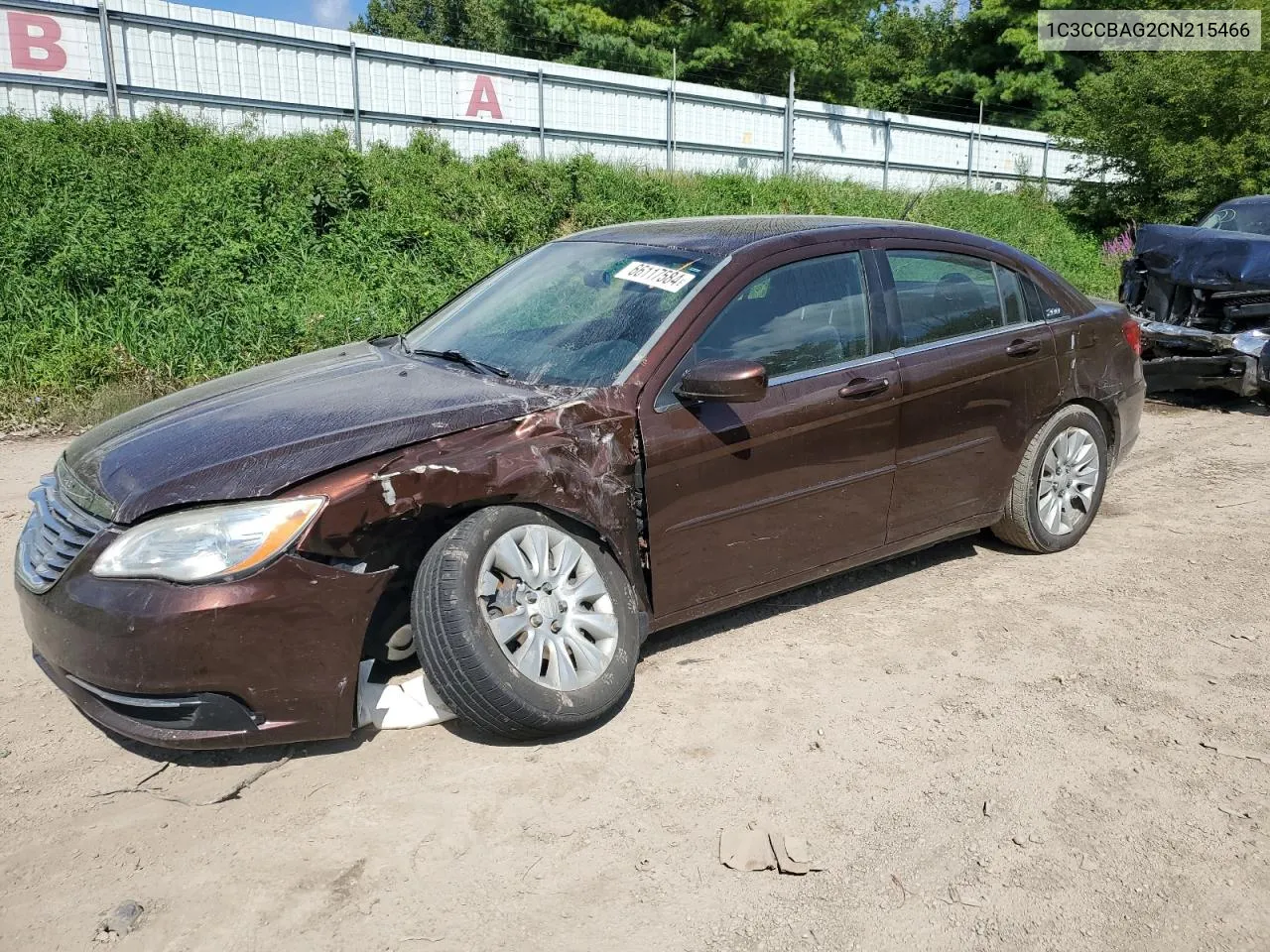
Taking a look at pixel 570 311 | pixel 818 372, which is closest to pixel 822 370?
pixel 818 372

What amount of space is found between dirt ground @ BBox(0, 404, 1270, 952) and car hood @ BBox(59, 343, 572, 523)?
0.88 meters

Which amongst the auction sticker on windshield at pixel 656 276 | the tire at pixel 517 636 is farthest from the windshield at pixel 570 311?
the tire at pixel 517 636

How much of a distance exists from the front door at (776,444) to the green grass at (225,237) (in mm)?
5716

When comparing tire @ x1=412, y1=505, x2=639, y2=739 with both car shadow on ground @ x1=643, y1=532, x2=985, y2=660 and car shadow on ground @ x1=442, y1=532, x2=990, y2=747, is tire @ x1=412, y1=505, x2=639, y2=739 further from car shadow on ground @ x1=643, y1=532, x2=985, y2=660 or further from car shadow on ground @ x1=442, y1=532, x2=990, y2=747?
car shadow on ground @ x1=643, y1=532, x2=985, y2=660

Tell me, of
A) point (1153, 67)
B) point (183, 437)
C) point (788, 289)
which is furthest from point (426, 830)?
point (1153, 67)

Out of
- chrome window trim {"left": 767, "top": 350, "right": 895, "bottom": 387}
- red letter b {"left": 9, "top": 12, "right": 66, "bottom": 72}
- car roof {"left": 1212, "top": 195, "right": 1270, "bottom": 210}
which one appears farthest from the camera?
red letter b {"left": 9, "top": 12, "right": 66, "bottom": 72}

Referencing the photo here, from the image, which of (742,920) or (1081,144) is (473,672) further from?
(1081,144)

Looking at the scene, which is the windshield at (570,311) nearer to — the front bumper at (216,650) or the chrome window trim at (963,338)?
the chrome window trim at (963,338)

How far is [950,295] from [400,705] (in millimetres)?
2893

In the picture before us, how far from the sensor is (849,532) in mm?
4242

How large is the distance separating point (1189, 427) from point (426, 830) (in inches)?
287

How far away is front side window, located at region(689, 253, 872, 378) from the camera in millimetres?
3912

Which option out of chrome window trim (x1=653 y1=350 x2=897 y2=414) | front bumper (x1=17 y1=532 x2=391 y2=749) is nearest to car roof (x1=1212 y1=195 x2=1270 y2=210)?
chrome window trim (x1=653 y1=350 x2=897 y2=414)

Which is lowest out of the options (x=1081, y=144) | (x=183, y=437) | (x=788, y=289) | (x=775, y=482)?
(x=775, y=482)
